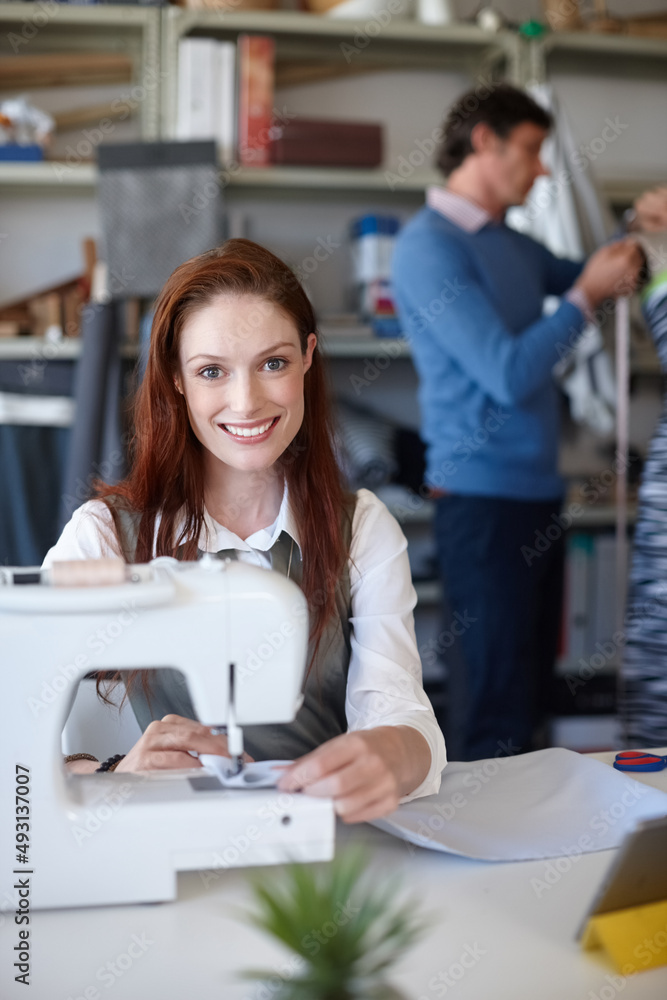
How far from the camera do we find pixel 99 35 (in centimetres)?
281

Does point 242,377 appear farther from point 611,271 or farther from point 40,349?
point 40,349

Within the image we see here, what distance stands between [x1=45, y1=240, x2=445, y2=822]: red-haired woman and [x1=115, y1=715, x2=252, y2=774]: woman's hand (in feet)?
0.65

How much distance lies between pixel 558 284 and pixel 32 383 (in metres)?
1.35

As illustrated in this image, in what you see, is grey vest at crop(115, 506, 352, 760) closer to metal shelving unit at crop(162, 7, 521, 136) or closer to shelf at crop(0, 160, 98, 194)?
shelf at crop(0, 160, 98, 194)

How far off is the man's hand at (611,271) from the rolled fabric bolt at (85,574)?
5.01ft

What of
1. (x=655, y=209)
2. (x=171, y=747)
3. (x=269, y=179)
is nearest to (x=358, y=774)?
(x=171, y=747)

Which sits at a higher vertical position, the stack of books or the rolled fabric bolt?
the stack of books

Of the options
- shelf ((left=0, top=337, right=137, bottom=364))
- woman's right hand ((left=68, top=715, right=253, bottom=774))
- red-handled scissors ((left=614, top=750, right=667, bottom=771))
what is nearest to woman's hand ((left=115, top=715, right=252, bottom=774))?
woman's right hand ((left=68, top=715, right=253, bottom=774))

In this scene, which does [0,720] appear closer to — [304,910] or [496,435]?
[304,910]

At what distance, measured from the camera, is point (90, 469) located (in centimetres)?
246

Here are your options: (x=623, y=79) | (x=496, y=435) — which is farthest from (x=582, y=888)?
(x=623, y=79)

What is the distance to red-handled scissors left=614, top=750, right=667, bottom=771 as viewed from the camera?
46.8 inches

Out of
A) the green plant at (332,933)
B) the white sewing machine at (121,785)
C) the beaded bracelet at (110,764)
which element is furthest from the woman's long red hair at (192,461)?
the green plant at (332,933)

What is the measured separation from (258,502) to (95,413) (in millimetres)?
1250
